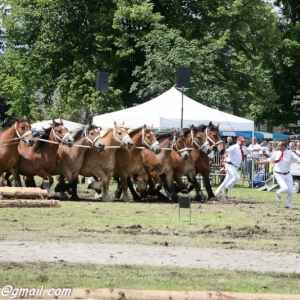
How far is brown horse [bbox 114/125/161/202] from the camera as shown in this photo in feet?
84.8

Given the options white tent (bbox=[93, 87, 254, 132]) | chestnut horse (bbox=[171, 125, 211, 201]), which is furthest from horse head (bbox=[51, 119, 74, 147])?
white tent (bbox=[93, 87, 254, 132])

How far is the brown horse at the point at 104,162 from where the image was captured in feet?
85.4

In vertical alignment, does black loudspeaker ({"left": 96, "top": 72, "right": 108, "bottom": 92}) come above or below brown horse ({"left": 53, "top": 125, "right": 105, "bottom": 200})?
above

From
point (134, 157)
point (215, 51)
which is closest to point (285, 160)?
point (134, 157)

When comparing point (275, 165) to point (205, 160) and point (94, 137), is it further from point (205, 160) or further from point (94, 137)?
point (94, 137)

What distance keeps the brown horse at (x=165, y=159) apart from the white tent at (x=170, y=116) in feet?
21.0

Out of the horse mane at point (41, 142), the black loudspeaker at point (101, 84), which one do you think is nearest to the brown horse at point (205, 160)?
the horse mane at point (41, 142)

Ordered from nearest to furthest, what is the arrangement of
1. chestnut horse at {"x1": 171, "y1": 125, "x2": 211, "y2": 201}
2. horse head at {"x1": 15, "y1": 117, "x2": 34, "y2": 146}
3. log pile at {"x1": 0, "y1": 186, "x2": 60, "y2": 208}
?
log pile at {"x1": 0, "y1": 186, "x2": 60, "y2": 208}, horse head at {"x1": 15, "y1": 117, "x2": 34, "y2": 146}, chestnut horse at {"x1": 171, "y1": 125, "x2": 211, "y2": 201}

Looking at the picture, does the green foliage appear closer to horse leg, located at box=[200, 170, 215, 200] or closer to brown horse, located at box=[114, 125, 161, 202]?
horse leg, located at box=[200, 170, 215, 200]

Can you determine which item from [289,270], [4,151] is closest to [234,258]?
[289,270]

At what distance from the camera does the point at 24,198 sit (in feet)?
73.5

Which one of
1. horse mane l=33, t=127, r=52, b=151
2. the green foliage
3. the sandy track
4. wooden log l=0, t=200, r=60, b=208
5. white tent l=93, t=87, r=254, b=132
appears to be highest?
the green foliage

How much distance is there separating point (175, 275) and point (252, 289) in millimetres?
1256

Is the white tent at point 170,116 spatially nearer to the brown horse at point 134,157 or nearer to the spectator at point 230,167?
the spectator at point 230,167
